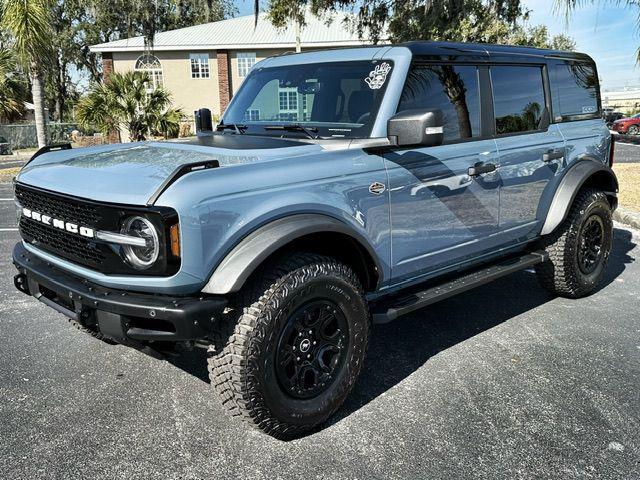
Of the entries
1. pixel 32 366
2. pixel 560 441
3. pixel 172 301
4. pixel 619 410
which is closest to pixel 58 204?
pixel 172 301

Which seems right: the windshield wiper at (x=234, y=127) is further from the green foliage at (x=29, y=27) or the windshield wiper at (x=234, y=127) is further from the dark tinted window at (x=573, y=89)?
the green foliage at (x=29, y=27)

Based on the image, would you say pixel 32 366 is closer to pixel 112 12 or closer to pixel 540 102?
pixel 540 102

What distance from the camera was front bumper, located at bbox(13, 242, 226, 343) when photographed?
2482 mm

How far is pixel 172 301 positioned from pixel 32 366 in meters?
1.84

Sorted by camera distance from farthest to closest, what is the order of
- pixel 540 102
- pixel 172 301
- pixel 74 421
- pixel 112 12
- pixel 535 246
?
1. pixel 112 12
2. pixel 535 246
3. pixel 540 102
4. pixel 74 421
5. pixel 172 301

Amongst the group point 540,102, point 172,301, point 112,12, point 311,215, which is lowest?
point 172,301

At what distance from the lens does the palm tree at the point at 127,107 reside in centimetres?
1605

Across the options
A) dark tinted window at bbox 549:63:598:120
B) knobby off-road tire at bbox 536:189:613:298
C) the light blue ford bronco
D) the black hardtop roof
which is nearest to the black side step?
the light blue ford bronco

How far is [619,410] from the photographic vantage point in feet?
10.5

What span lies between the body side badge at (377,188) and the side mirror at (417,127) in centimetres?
25

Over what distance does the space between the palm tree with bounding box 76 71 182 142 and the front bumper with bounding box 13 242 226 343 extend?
14.3 m

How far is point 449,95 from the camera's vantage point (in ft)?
12.5

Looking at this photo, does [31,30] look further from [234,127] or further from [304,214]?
[304,214]

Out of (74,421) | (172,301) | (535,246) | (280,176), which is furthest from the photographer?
(535,246)
